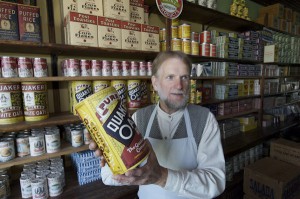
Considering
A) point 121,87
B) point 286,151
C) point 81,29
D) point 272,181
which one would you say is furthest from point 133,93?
point 286,151

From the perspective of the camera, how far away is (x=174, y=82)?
97cm

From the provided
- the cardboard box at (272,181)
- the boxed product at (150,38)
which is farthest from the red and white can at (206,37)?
the cardboard box at (272,181)

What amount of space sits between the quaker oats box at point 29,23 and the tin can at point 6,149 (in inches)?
24.0

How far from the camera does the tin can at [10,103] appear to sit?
1070 millimetres

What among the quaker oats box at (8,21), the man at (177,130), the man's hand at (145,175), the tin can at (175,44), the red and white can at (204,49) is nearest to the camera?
the man's hand at (145,175)

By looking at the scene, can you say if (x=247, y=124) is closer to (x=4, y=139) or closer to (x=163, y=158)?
(x=163, y=158)

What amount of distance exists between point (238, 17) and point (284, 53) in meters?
1.52

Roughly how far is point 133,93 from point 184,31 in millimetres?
823

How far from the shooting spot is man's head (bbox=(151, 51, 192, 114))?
3.17ft

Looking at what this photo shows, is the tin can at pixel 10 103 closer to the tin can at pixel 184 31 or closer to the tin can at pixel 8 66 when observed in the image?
the tin can at pixel 8 66

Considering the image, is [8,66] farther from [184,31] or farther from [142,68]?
[184,31]

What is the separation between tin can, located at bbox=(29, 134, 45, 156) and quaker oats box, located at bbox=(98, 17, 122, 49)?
75 cm

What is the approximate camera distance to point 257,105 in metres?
2.92

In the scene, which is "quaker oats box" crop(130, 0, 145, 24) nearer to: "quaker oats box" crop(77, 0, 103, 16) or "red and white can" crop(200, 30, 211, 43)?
"quaker oats box" crop(77, 0, 103, 16)
